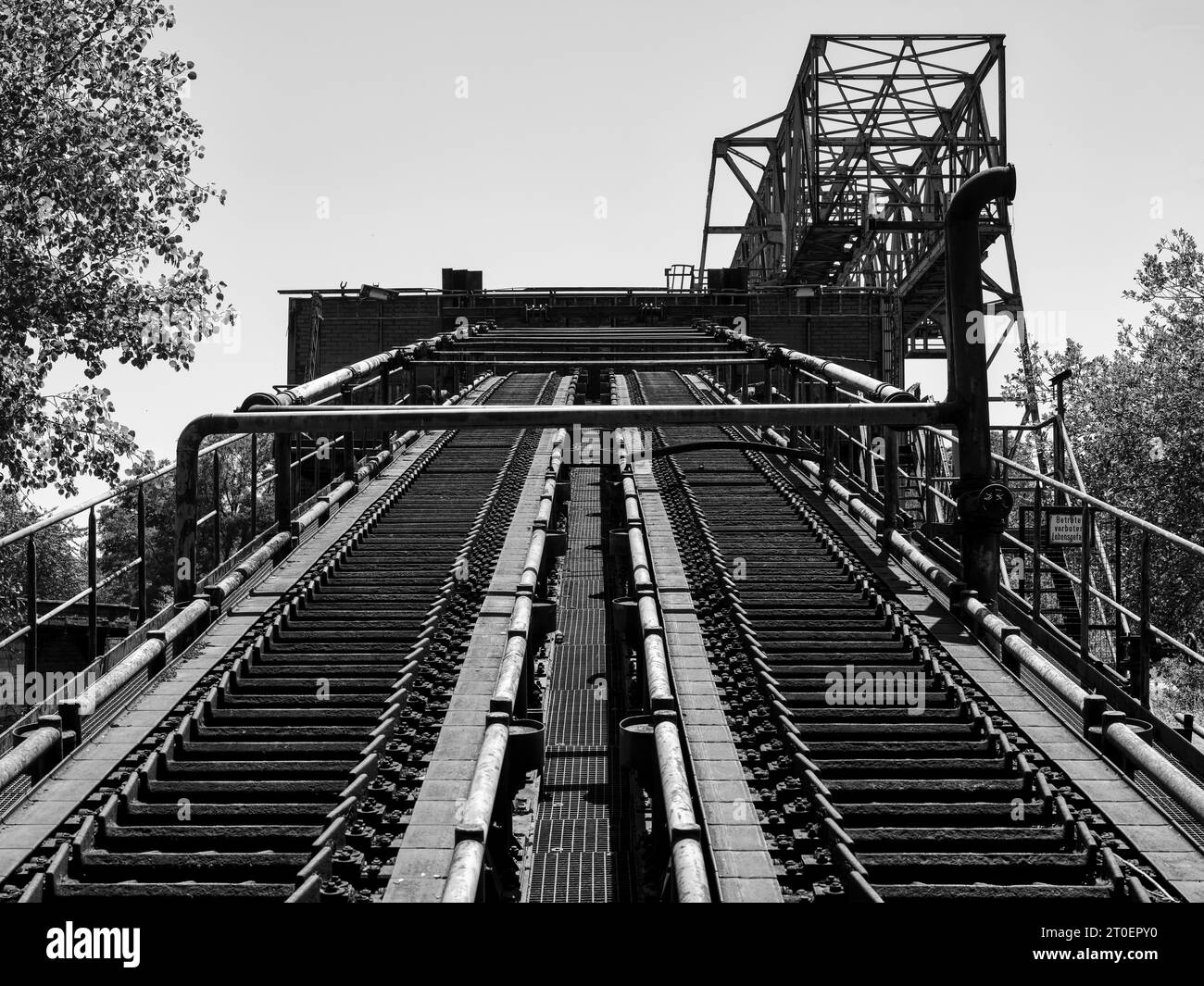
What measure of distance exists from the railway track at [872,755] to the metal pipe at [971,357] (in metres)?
0.88

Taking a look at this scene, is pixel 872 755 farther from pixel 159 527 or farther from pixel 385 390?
pixel 159 527

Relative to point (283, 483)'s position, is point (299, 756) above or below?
below

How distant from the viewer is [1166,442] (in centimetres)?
2627

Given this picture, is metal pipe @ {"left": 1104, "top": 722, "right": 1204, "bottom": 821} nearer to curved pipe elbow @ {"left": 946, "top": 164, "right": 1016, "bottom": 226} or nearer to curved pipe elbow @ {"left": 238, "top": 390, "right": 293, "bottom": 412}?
curved pipe elbow @ {"left": 946, "top": 164, "right": 1016, "bottom": 226}

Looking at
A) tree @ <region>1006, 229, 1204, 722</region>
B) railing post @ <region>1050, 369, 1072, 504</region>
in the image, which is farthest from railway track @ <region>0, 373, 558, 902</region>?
tree @ <region>1006, 229, 1204, 722</region>

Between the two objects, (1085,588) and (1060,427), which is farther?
(1060,427)

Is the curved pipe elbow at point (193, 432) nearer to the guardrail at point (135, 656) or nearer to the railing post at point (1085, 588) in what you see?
the guardrail at point (135, 656)

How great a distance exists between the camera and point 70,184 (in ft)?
57.5

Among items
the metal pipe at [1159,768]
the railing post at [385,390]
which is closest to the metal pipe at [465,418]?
the metal pipe at [1159,768]

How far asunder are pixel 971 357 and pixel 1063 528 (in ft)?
23.8

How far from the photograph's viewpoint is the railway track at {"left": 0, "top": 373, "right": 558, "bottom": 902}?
5.54m

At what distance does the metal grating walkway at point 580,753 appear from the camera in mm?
8789

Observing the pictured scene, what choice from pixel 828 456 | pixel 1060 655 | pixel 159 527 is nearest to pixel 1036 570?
pixel 1060 655
